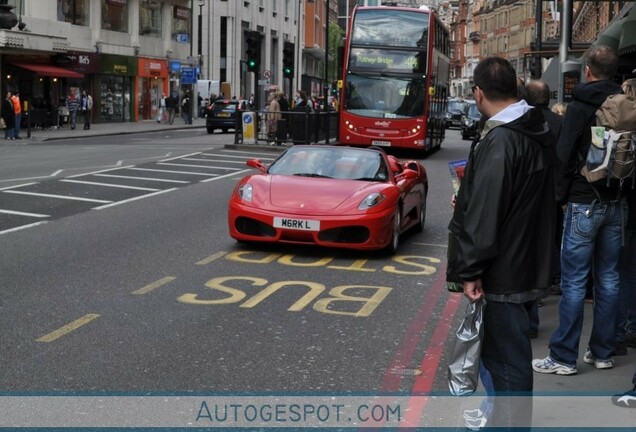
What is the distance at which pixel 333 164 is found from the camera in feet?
39.1

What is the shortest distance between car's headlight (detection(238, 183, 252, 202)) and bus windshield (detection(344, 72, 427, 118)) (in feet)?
58.3

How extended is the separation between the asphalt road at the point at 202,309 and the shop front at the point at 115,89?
119 feet

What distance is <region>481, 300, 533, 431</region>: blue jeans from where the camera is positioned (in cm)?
429

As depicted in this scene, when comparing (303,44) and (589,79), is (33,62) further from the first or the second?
(303,44)

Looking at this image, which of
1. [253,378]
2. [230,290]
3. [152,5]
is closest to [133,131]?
[152,5]

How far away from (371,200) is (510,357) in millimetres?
6588

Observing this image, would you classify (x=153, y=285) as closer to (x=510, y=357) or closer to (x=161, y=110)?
(x=510, y=357)

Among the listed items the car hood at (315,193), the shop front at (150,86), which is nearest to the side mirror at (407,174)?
the car hood at (315,193)

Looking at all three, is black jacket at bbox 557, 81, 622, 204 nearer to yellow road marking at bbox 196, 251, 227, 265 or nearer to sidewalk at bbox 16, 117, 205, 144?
yellow road marking at bbox 196, 251, 227, 265

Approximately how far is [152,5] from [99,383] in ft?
176

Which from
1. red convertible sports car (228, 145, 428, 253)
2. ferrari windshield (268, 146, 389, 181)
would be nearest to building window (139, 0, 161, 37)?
ferrari windshield (268, 146, 389, 181)

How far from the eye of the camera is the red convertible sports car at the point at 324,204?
10.6 metres

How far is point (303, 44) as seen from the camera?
9744 cm

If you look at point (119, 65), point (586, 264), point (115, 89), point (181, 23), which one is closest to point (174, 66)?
point (181, 23)
